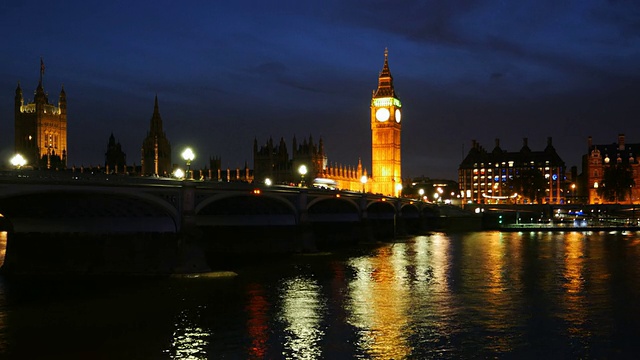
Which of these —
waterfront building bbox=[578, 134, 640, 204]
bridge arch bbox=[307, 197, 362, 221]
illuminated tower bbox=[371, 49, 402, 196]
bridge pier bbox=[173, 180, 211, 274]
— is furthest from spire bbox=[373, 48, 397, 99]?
bridge pier bbox=[173, 180, 211, 274]

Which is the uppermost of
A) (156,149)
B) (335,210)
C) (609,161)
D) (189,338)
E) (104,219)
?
(156,149)

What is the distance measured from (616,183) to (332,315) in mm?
147735

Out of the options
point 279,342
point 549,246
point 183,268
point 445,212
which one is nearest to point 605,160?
point 445,212

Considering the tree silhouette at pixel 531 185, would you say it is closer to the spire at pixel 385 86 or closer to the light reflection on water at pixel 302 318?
the spire at pixel 385 86

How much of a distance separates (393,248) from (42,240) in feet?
124

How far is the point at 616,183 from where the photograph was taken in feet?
539

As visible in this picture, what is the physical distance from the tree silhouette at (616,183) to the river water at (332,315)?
122391mm

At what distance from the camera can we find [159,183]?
136ft

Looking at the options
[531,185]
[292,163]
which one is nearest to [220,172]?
[292,163]

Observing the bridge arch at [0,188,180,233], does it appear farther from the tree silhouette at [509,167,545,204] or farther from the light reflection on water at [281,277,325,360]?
the tree silhouette at [509,167,545,204]

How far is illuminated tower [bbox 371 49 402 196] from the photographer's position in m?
183

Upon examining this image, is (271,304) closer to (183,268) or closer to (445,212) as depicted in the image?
(183,268)

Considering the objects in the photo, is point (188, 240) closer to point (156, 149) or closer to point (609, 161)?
point (156, 149)

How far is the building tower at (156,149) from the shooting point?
589ft
